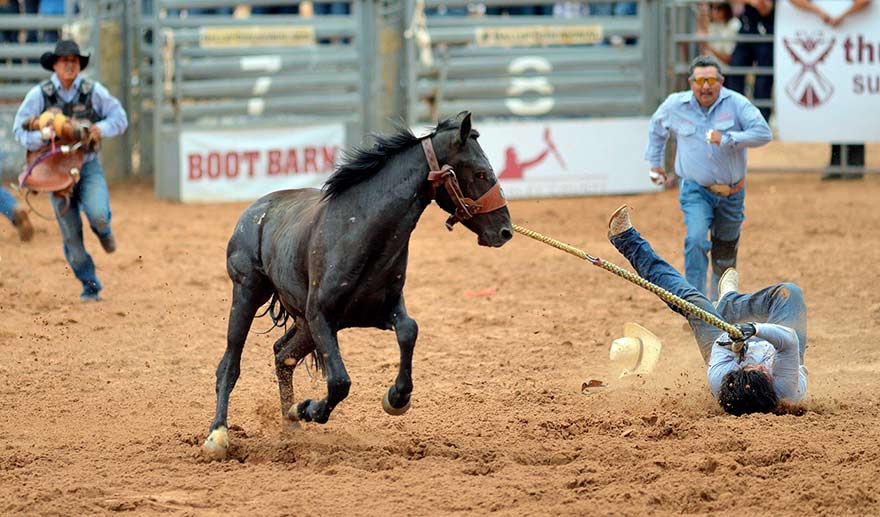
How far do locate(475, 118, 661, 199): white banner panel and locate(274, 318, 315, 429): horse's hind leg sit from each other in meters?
8.41

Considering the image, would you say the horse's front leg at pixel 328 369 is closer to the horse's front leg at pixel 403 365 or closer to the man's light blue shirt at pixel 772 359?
the horse's front leg at pixel 403 365

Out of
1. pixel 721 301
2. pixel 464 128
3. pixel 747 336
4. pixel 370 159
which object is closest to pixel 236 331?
pixel 370 159

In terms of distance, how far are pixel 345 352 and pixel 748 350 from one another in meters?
2.93

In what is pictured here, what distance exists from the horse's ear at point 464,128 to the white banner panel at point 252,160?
9.16 meters

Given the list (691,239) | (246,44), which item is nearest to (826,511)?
(691,239)

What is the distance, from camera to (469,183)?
228 inches

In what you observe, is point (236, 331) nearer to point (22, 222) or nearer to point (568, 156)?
point (22, 222)

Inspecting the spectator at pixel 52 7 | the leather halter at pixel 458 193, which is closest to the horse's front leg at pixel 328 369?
the leather halter at pixel 458 193

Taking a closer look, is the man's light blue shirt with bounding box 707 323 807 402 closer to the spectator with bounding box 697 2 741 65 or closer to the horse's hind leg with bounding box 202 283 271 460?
the horse's hind leg with bounding box 202 283 271 460

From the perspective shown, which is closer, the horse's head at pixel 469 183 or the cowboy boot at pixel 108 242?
the horse's head at pixel 469 183

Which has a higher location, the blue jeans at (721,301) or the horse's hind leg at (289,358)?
the blue jeans at (721,301)

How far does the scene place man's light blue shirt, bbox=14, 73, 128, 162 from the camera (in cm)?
962

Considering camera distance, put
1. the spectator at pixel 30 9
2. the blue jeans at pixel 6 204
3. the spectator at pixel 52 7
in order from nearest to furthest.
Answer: the blue jeans at pixel 6 204 → the spectator at pixel 52 7 → the spectator at pixel 30 9

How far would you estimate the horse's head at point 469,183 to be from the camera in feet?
19.0
